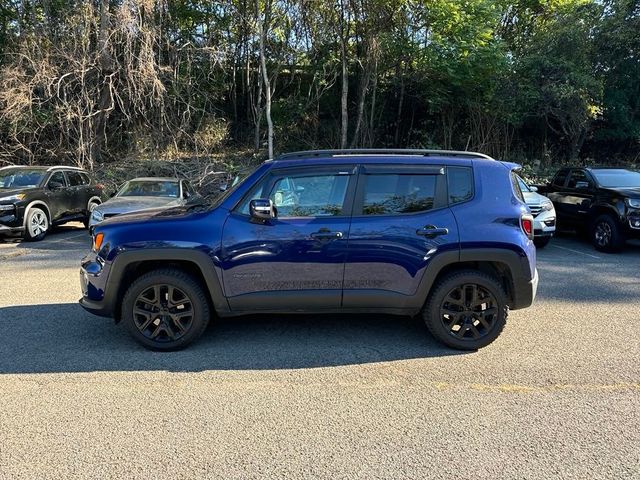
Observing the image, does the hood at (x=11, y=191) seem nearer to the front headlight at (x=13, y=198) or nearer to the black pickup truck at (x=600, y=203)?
the front headlight at (x=13, y=198)

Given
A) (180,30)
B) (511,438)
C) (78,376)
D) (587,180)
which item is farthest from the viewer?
(180,30)

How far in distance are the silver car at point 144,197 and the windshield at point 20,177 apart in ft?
6.55

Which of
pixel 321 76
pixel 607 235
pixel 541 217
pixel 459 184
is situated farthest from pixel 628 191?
pixel 321 76

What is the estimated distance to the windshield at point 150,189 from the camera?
36.6ft

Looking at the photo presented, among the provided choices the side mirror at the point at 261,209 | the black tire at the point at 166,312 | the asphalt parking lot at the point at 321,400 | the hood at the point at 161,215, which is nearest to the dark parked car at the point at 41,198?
the asphalt parking lot at the point at 321,400

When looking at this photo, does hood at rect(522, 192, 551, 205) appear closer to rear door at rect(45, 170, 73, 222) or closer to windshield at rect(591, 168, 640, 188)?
windshield at rect(591, 168, 640, 188)

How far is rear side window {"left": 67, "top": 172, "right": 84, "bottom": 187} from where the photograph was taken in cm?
1259

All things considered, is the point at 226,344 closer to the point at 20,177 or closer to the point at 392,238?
the point at 392,238

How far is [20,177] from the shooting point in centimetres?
1156

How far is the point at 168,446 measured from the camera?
3117 mm

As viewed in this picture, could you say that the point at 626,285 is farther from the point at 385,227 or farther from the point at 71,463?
the point at 71,463

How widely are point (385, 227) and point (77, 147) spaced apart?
51.7 ft

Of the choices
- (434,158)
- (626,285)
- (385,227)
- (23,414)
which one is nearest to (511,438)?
(385,227)

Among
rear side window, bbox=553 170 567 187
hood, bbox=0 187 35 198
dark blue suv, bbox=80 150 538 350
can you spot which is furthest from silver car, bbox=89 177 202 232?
rear side window, bbox=553 170 567 187
